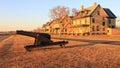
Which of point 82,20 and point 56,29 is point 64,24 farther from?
point 56,29

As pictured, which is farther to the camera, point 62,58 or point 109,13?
point 109,13

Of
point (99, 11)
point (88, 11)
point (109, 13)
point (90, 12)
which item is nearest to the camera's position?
point (90, 12)

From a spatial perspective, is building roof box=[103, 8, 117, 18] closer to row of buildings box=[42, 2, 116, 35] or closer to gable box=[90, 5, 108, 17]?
row of buildings box=[42, 2, 116, 35]

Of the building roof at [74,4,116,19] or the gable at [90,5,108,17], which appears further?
the building roof at [74,4,116,19]

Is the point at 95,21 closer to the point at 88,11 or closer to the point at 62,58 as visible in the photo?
the point at 88,11

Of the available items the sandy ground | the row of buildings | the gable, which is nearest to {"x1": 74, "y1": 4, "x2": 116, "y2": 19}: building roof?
the row of buildings

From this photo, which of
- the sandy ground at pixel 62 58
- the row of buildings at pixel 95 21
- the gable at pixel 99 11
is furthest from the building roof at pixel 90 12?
the sandy ground at pixel 62 58

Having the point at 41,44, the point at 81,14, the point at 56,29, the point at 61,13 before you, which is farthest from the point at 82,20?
the point at 41,44

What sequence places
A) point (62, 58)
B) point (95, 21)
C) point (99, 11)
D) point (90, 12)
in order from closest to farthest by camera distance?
1. point (62, 58)
2. point (90, 12)
3. point (95, 21)
4. point (99, 11)

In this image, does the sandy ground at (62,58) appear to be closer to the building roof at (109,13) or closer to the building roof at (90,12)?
the building roof at (90,12)

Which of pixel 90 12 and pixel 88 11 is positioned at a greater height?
pixel 88 11

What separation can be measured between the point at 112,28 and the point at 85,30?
835cm

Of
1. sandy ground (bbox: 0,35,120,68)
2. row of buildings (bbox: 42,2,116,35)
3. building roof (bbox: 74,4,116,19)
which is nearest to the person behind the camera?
sandy ground (bbox: 0,35,120,68)

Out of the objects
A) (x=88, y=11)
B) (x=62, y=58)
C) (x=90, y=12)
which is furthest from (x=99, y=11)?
(x=62, y=58)
